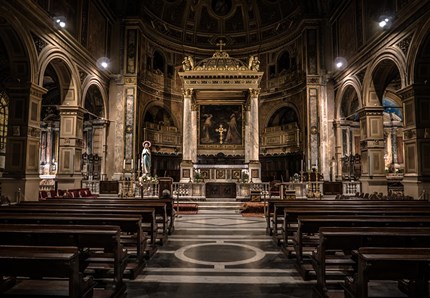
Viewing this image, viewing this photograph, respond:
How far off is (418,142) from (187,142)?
970cm

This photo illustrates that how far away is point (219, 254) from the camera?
17.1 feet

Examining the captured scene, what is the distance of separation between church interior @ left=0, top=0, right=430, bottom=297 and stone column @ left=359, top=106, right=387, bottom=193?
59 mm

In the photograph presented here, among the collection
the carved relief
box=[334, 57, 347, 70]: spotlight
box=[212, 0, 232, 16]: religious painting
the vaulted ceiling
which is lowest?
box=[334, 57, 347, 70]: spotlight

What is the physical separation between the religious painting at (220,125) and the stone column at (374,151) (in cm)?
741

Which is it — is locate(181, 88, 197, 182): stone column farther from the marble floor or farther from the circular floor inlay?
the circular floor inlay

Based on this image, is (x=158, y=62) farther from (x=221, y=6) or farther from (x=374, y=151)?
(x=374, y=151)

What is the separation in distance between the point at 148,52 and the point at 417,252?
19.6 m

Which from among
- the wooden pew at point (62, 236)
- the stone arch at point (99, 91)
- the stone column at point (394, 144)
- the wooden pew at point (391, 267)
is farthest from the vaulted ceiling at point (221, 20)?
the wooden pew at point (391, 267)

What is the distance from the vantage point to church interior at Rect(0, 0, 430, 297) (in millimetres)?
4961

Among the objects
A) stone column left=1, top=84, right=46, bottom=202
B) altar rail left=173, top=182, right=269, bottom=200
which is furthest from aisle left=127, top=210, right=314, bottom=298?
altar rail left=173, top=182, right=269, bottom=200

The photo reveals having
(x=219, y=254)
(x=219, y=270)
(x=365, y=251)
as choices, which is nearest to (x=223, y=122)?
(x=219, y=254)

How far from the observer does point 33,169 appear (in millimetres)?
10391

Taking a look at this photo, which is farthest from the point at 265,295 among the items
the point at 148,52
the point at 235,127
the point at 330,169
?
the point at 148,52

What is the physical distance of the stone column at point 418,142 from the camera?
9.60 meters
